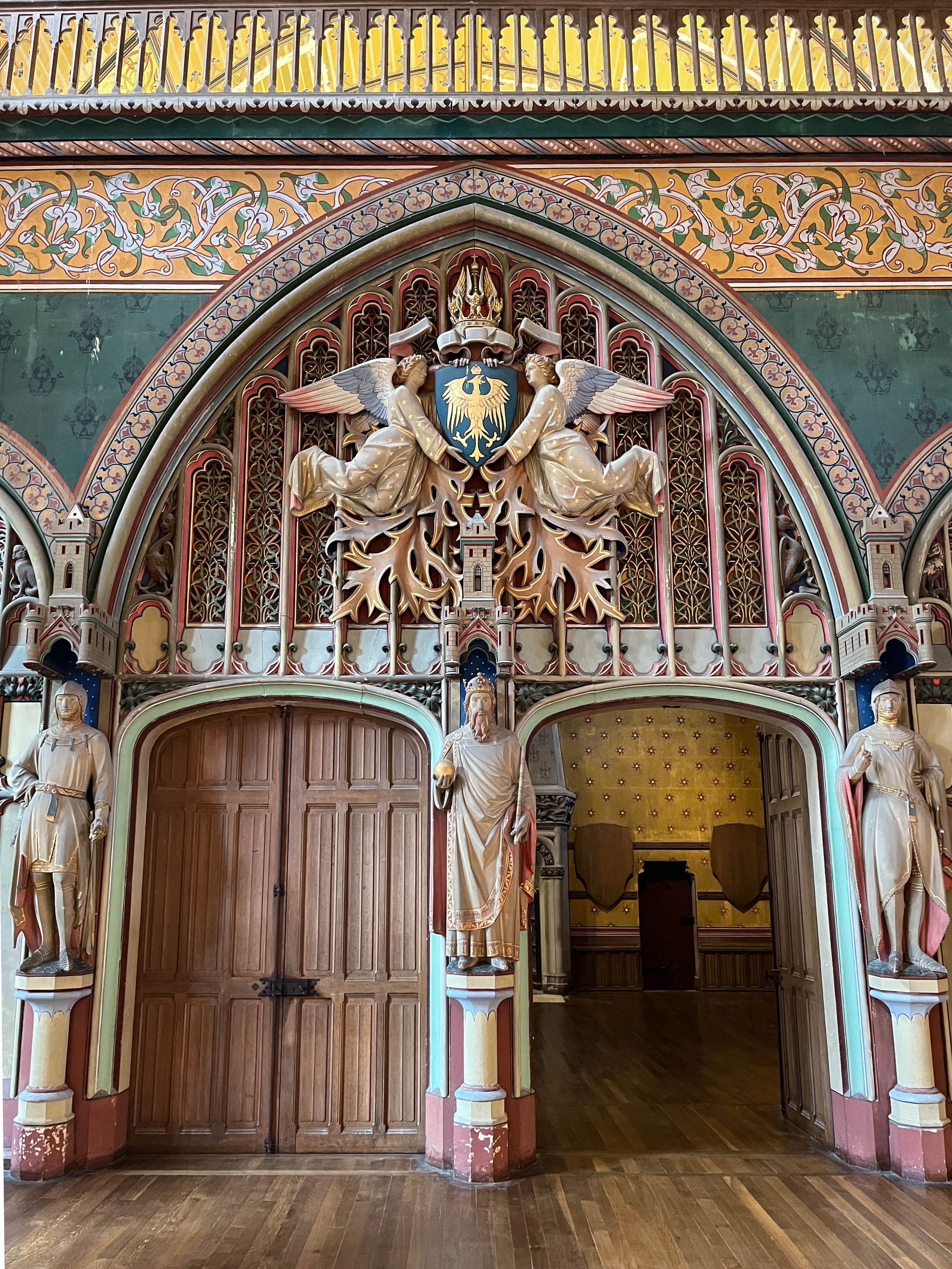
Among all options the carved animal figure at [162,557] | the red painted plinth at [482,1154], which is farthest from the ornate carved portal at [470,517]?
the red painted plinth at [482,1154]

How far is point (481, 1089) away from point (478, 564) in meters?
3.42

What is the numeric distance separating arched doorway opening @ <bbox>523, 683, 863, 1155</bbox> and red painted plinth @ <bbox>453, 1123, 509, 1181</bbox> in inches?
27.6

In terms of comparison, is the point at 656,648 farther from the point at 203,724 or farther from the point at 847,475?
the point at 203,724

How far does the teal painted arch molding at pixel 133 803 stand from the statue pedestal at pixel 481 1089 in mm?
507

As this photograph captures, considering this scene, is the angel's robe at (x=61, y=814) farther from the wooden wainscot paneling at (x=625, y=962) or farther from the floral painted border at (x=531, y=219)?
the wooden wainscot paneling at (x=625, y=962)

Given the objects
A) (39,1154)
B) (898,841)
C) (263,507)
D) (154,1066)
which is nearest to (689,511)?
(898,841)

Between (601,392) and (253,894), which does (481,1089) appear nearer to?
(253,894)

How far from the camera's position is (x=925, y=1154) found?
20.8ft

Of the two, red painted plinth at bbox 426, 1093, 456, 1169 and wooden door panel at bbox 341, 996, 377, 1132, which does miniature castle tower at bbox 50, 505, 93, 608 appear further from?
red painted plinth at bbox 426, 1093, 456, 1169

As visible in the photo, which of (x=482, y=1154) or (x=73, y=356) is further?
(x=73, y=356)

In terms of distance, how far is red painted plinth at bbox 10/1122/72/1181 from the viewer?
6305 millimetres

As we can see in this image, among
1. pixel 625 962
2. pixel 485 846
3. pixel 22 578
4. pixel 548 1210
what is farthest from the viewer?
pixel 625 962

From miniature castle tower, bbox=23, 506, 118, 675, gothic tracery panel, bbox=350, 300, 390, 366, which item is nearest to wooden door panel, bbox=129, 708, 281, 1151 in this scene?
miniature castle tower, bbox=23, 506, 118, 675

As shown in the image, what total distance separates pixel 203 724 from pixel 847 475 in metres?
5.02
